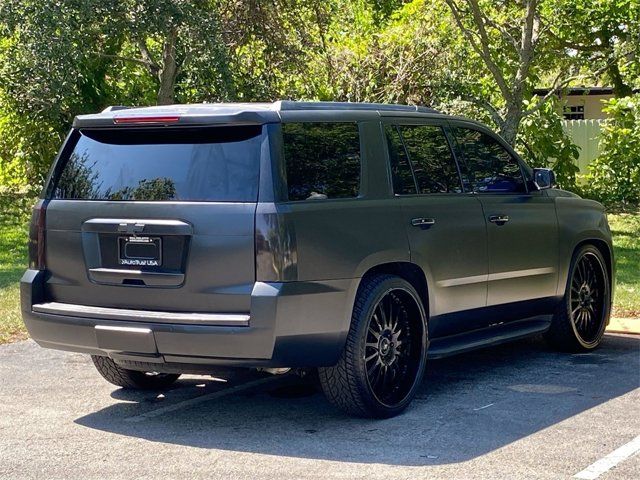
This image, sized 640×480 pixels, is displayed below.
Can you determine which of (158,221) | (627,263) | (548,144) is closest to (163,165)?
(158,221)

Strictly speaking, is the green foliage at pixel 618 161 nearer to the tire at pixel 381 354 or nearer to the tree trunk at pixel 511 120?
the tree trunk at pixel 511 120

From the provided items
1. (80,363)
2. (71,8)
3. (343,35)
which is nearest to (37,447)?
(80,363)

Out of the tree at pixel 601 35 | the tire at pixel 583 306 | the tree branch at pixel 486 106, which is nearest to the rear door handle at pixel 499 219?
the tire at pixel 583 306

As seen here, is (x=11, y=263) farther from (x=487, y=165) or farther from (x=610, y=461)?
(x=610, y=461)

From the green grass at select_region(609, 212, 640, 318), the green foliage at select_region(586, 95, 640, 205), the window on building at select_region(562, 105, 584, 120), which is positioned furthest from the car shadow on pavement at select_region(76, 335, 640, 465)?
the window on building at select_region(562, 105, 584, 120)

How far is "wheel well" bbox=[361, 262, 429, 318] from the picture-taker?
22.7 feet

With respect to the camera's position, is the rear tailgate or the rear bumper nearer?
the rear bumper

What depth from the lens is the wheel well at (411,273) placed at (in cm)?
691

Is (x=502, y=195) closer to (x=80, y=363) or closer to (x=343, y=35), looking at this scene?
(x=80, y=363)

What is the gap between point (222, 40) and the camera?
17062 millimetres

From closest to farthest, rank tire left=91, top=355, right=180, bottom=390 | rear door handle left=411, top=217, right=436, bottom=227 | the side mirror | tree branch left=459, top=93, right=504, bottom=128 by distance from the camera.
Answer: rear door handle left=411, top=217, right=436, bottom=227 → tire left=91, top=355, right=180, bottom=390 → the side mirror → tree branch left=459, top=93, right=504, bottom=128

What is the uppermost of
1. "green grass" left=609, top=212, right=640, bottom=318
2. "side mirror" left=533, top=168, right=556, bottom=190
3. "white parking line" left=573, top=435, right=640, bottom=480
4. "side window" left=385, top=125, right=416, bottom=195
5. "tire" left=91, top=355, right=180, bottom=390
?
"side window" left=385, top=125, right=416, bottom=195

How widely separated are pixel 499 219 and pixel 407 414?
1.73 m

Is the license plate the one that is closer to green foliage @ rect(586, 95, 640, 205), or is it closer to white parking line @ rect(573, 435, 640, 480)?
white parking line @ rect(573, 435, 640, 480)
